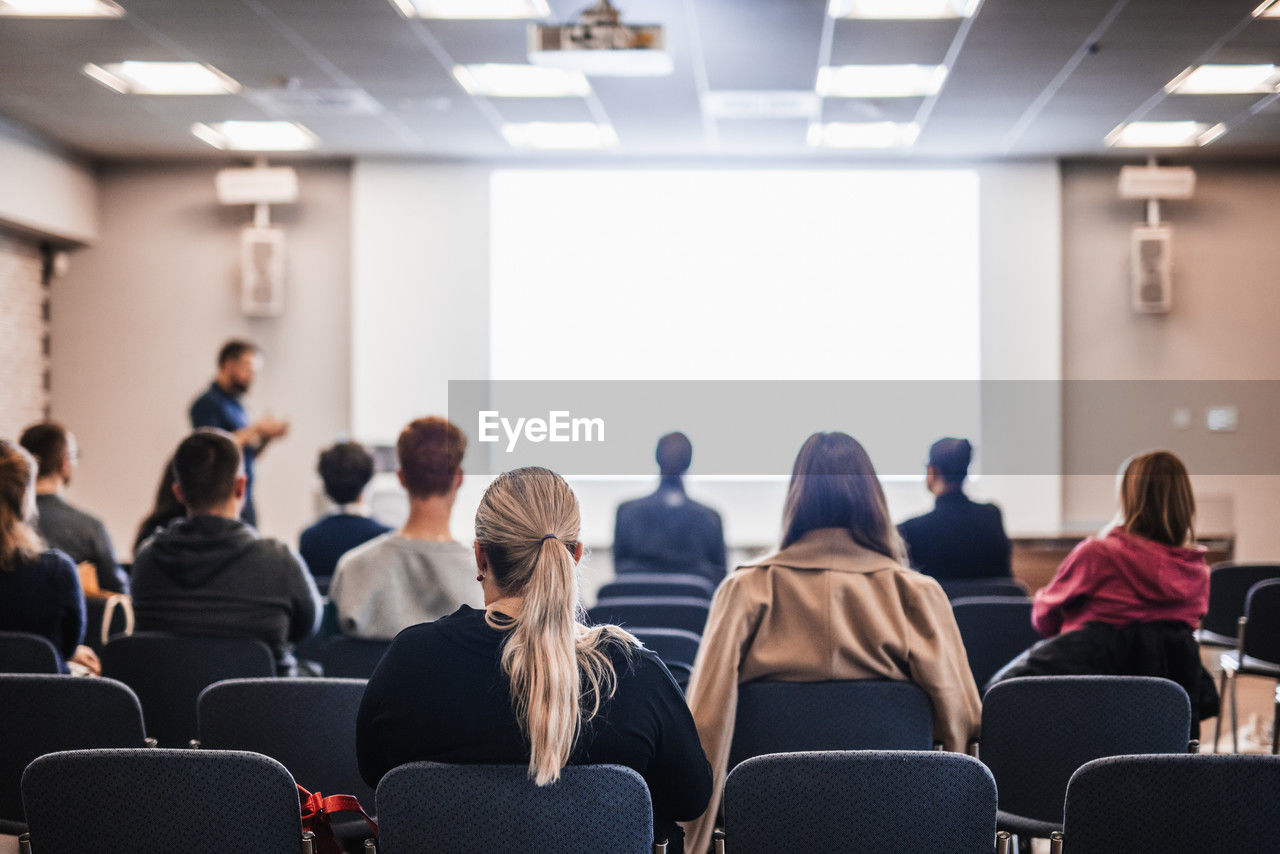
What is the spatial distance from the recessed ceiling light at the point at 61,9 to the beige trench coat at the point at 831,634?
14.7 feet

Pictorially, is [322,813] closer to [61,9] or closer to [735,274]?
[61,9]

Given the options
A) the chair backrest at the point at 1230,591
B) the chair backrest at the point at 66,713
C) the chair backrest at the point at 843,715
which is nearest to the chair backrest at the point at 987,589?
the chair backrest at the point at 1230,591

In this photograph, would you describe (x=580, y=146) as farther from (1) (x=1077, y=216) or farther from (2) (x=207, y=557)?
(2) (x=207, y=557)

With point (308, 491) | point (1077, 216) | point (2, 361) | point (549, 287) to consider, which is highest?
point (1077, 216)

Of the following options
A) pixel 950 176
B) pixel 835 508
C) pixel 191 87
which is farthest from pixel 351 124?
pixel 835 508

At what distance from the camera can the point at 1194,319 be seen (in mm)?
8484

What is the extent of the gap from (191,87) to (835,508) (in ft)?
18.2

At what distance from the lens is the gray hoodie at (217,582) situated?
300 centimetres

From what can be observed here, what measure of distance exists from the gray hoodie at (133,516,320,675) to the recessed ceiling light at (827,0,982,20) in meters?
3.70

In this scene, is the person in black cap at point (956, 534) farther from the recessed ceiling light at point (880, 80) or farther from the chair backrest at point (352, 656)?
the recessed ceiling light at point (880, 80)

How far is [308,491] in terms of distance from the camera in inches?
339

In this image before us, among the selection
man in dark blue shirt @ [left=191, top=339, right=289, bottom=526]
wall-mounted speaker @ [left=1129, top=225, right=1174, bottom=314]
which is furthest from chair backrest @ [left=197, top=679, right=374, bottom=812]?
wall-mounted speaker @ [left=1129, top=225, right=1174, bottom=314]

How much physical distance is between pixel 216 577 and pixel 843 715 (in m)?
1.66

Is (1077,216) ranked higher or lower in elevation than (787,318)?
higher
